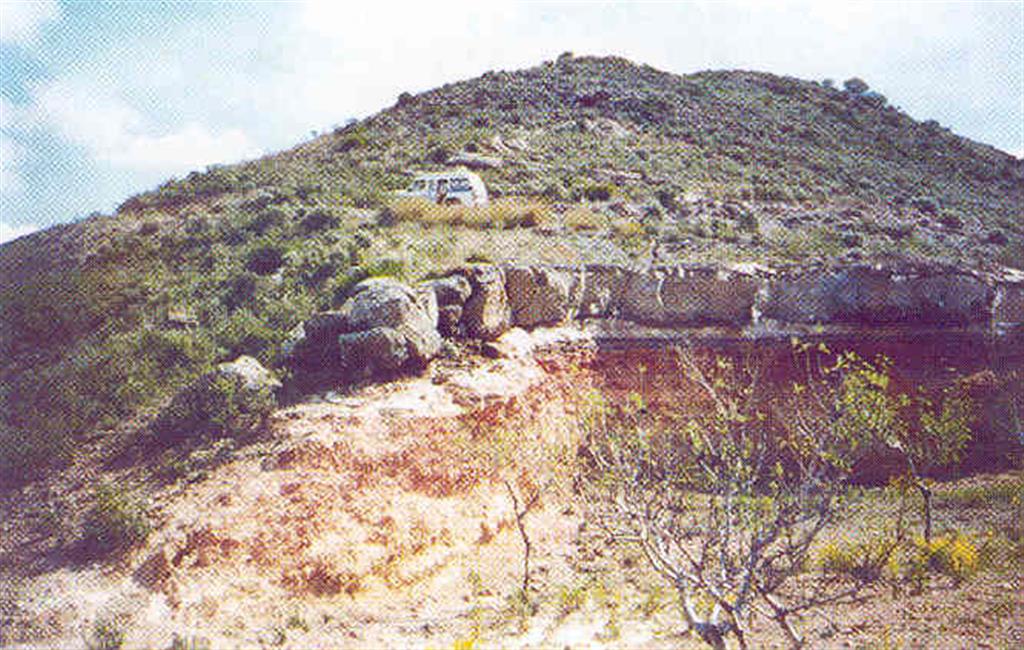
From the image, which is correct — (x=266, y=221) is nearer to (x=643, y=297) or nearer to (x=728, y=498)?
(x=643, y=297)

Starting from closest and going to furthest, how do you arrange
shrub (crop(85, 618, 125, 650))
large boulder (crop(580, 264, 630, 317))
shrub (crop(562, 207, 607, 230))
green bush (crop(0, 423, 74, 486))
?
shrub (crop(85, 618, 125, 650)) < green bush (crop(0, 423, 74, 486)) < large boulder (crop(580, 264, 630, 317)) < shrub (crop(562, 207, 607, 230))

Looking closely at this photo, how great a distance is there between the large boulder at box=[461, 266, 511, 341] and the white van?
7973 mm

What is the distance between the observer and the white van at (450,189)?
23.3 m

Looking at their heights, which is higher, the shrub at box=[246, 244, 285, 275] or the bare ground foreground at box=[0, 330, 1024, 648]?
the shrub at box=[246, 244, 285, 275]

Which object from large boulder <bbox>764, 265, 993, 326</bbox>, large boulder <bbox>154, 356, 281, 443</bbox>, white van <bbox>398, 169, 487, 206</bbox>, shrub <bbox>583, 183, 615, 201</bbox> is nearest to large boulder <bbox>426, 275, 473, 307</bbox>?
large boulder <bbox>154, 356, 281, 443</bbox>

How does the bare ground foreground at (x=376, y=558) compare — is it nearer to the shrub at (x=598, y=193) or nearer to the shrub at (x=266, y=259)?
the shrub at (x=266, y=259)

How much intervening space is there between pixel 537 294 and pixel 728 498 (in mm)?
9523

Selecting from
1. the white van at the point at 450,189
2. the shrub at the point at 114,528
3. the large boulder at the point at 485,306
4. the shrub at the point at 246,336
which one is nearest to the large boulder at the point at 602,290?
the large boulder at the point at 485,306

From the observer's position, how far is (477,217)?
68.0 ft

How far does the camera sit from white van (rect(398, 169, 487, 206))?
23281mm

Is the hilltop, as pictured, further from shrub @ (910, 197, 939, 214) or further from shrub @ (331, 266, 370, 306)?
shrub @ (910, 197, 939, 214)

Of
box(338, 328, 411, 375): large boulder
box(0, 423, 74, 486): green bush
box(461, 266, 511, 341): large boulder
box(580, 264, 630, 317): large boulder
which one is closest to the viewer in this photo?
box(0, 423, 74, 486): green bush

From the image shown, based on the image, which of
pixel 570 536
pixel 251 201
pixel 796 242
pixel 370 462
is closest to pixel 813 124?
→ pixel 796 242

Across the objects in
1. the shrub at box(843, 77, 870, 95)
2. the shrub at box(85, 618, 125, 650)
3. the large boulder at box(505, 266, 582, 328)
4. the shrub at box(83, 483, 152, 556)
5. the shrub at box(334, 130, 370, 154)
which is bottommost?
the shrub at box(85, 618, 125, 650)
